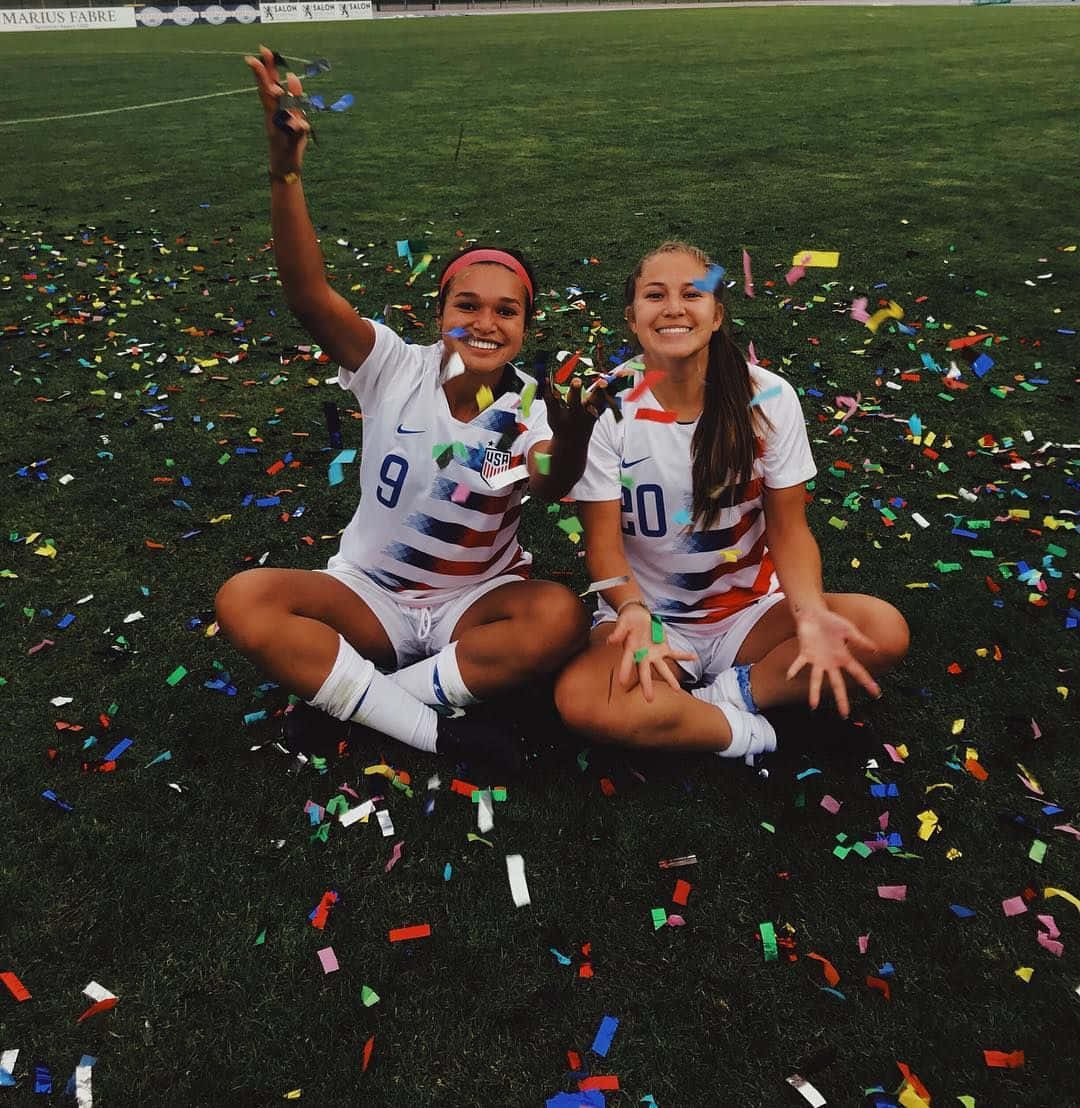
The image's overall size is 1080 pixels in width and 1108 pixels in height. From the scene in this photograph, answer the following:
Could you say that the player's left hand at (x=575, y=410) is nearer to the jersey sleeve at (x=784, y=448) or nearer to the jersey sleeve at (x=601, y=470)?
the jersey sleeve at (x=601, y=470)

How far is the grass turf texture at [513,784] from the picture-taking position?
174 centimetres

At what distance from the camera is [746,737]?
2318 mm

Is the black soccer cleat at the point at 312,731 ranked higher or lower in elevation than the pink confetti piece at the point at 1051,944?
higher

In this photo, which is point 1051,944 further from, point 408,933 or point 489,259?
point 489,259

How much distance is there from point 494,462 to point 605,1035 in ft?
4.53

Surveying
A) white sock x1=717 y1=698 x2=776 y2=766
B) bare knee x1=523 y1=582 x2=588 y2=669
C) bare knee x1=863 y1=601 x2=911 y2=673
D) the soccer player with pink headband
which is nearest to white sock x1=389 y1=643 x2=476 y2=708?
the soccer player with pink headband

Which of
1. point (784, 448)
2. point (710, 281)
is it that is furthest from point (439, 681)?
point (710, 281)

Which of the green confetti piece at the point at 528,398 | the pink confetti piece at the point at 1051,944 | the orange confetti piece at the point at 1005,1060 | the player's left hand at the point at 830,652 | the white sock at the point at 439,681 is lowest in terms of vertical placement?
the pink confetti piece at the point at 1051,944

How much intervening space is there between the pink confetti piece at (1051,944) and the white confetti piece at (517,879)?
43.0 inches

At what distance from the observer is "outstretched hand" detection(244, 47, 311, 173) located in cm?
188

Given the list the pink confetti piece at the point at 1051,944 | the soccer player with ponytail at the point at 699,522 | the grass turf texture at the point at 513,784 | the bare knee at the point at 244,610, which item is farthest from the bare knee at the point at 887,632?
the bare knee at the point at 244,610

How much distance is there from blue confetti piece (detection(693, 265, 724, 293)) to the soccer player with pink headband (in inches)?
18.0

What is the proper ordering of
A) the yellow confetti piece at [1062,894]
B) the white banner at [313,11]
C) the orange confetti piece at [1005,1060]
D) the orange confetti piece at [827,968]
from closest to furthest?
the orange confetti piece at [1005,1060], the orange confetti piece at [827,968], the yellow confetti piece at [1062,894], the white banner at [313,11]

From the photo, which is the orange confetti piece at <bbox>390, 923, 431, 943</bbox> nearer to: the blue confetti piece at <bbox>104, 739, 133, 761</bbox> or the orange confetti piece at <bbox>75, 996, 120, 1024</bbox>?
the orange confetti piece at <bbox>75, 996, 120, 1024</bbox>
